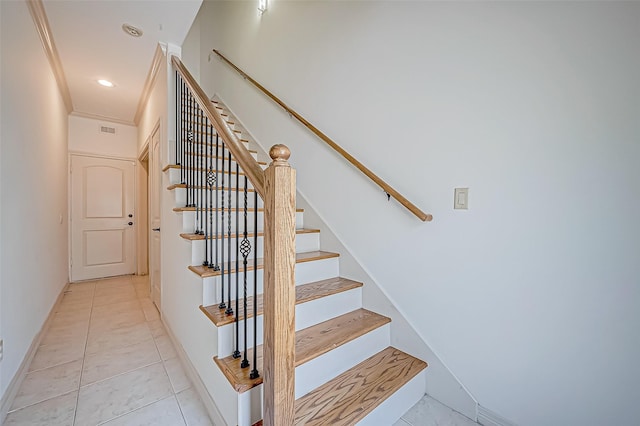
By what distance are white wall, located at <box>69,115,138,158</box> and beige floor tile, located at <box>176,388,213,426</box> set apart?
4321 millimetres

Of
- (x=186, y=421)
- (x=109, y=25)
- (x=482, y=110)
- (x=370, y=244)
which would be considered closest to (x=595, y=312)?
(x=482, y=110)

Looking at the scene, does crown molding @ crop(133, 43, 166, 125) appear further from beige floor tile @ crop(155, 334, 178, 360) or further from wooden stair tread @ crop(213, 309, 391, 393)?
wooden stair tread @ crop(213, 309, 391, 393)

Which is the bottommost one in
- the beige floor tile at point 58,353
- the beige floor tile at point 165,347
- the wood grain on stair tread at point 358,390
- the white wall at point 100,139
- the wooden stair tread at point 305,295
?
the beige floor tile at point 165,347

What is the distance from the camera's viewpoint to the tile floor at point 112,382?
1.39m

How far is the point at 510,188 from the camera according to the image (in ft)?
4.19

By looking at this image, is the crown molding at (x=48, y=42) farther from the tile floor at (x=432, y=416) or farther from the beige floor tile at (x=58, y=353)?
the tile floor at (x=432, y=416)

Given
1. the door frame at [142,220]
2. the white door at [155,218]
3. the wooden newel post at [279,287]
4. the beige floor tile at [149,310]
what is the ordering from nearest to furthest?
the wooden newel post at [279,287]
the beige floor tile at [149,310]
the white door at [155,218]
the door frame at [142,220]

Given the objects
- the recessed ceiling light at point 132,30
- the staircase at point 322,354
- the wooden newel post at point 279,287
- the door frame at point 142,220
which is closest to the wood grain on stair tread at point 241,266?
the staircase at point 322,354

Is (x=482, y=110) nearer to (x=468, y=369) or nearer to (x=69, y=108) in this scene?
(x=468, y=369)

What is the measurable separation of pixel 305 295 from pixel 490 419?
43.8 inches

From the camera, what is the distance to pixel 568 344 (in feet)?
3.76

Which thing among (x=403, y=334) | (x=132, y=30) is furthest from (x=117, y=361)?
(x=132, y=30)

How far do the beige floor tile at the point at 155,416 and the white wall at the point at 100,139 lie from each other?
4310 millimetres

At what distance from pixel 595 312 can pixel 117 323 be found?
3431 mm
